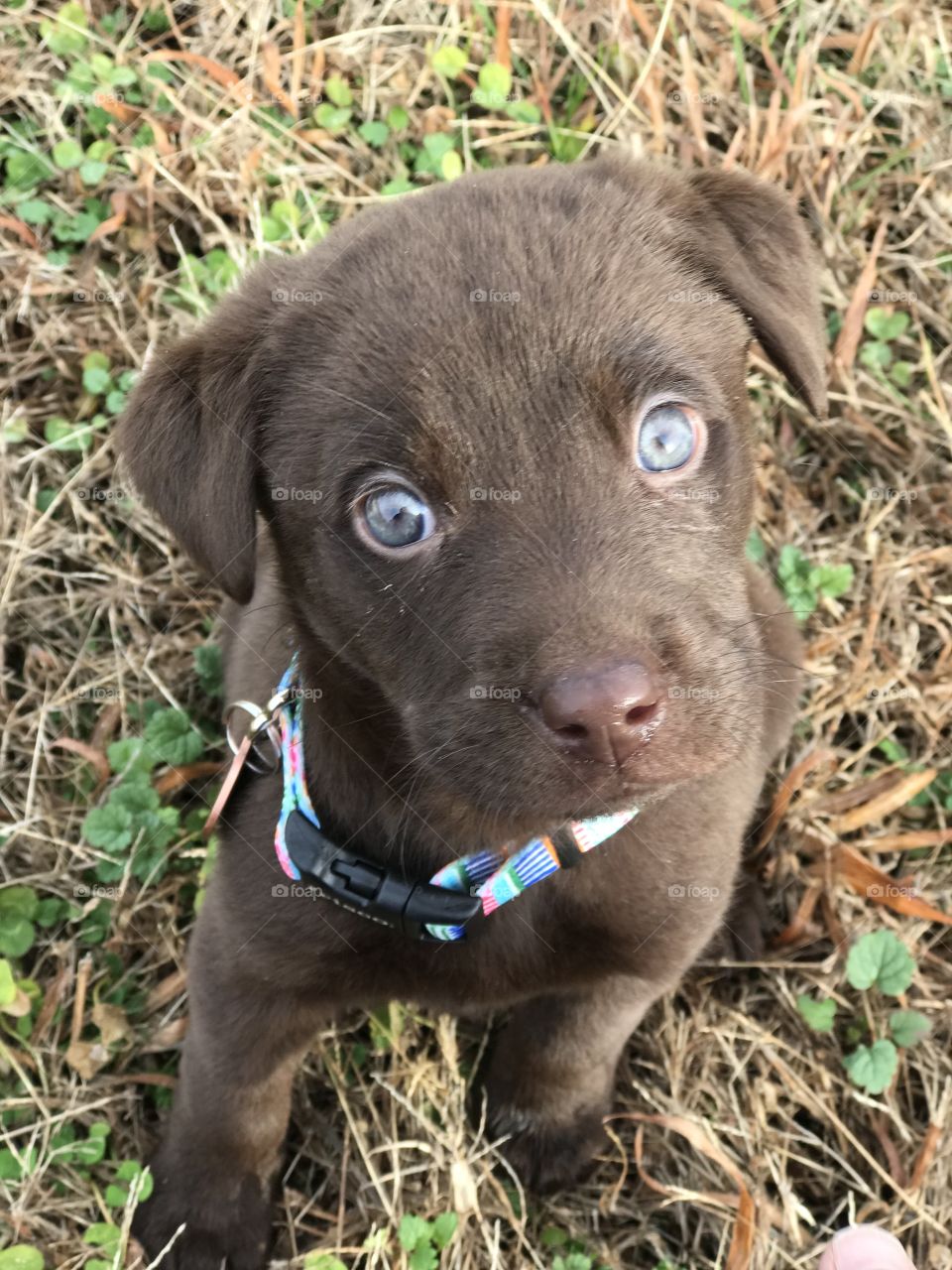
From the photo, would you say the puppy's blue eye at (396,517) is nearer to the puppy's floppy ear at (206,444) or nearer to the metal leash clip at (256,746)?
the puppy's floppy ear at (206,444)

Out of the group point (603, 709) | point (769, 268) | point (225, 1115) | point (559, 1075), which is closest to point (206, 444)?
point (603, 709)

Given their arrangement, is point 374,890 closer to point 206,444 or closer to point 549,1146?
point 206,444

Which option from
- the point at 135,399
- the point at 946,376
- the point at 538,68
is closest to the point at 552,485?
the point at 135,399

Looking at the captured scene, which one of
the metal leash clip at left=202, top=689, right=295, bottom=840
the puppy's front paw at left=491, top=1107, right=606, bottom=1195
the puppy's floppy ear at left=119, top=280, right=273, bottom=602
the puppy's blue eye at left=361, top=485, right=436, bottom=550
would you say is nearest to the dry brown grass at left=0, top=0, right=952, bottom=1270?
the puppy's front paw at left=491, top=1107, right=606, bottom=1195

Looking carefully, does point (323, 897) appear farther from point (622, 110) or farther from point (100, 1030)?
point (622, 110)

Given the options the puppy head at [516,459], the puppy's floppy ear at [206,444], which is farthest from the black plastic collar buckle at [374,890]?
the puppy's floppy ear at [206,444]

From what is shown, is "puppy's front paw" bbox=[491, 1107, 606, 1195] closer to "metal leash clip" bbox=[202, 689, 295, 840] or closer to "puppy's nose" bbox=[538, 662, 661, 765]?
"metal leash clip" bbox=[202, 689, 295, 840]
